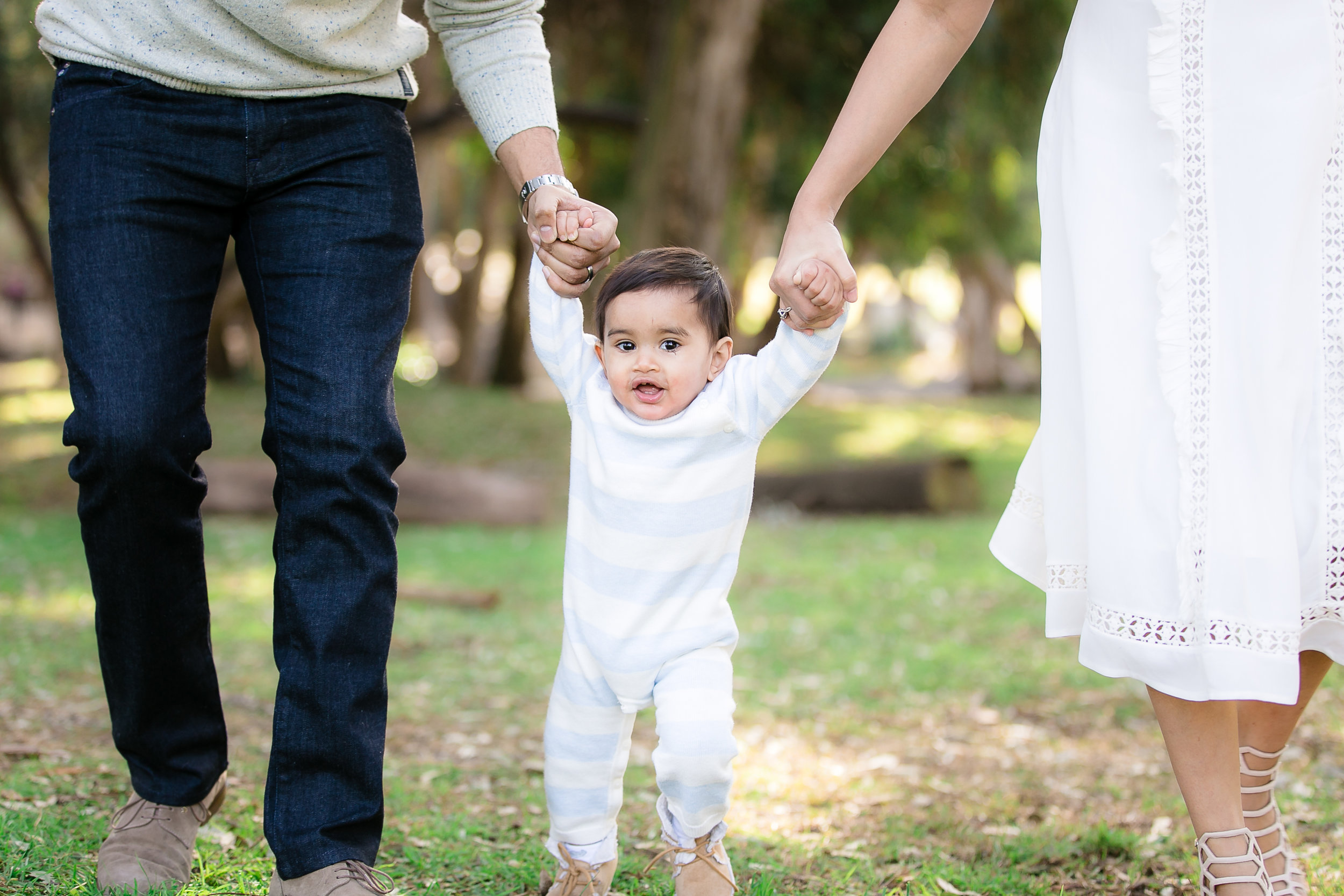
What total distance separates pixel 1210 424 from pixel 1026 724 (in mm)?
2261

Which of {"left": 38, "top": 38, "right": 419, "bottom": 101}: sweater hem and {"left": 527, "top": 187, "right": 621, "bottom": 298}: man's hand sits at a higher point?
{"left": 38, "top": 38, "right": 419, "bottom": 101}: sweater hem

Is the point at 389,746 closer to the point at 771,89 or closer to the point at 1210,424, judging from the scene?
the point at 1210,424

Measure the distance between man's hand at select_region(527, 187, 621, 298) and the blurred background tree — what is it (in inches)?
246

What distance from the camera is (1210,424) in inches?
69.8

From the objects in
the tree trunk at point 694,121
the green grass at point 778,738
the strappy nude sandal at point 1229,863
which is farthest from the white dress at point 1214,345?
the tree trunk at point 694,121

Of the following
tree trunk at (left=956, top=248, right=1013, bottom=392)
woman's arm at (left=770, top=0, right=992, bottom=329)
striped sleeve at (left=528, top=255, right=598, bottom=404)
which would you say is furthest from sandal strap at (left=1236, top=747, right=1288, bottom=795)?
tree trunk at (left=956, top=248, right=1013, bottom=392)

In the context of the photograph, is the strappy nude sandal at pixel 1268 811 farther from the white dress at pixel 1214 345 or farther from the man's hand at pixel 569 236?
A: the man's hand at pixel 569 236

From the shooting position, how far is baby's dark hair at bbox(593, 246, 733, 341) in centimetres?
Result: 198

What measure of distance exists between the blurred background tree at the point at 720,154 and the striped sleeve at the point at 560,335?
6243 mm

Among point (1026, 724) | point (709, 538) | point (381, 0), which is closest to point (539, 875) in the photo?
point (709, 538)

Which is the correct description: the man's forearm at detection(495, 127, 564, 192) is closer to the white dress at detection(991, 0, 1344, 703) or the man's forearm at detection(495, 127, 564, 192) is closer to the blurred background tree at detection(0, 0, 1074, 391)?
the white dress at detection(991, 0, 1344, 703)

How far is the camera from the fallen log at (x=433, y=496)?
8.15 meters

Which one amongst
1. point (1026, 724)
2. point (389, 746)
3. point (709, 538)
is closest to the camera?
point (709, 538)

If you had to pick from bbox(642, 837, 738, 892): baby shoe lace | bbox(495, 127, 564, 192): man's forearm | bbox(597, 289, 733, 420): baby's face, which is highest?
bbox(495, 127, 564, 192): man's forearm
